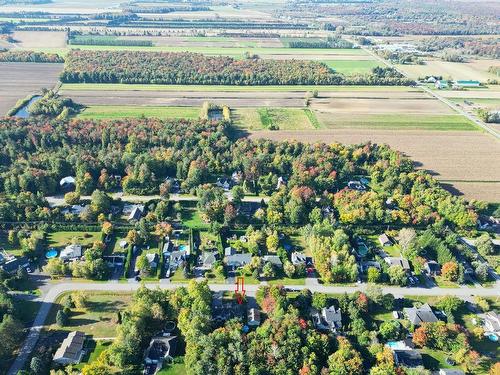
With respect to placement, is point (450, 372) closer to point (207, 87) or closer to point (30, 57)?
point (207, 87)

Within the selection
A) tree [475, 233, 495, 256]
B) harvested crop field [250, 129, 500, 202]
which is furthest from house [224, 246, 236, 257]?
harvested crop field [250, 129, 500, 202]

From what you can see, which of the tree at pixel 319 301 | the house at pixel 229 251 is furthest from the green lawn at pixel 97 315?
the tree at pixel 319 301

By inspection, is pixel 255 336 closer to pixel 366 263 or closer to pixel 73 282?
pixel 366 263

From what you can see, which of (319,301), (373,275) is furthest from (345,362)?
(373,275)

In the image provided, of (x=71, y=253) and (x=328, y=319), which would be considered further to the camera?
(x=71, y=253)

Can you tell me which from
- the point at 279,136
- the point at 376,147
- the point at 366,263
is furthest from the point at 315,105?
the point at 366,263

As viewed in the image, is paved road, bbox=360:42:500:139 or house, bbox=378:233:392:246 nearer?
house, bbox=378:233:392:246

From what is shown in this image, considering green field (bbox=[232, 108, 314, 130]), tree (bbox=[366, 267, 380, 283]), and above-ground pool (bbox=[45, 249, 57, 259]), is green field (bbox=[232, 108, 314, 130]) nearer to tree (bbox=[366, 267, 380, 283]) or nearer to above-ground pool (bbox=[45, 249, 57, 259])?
tree (bbox=[366, 267, 380, 283])
